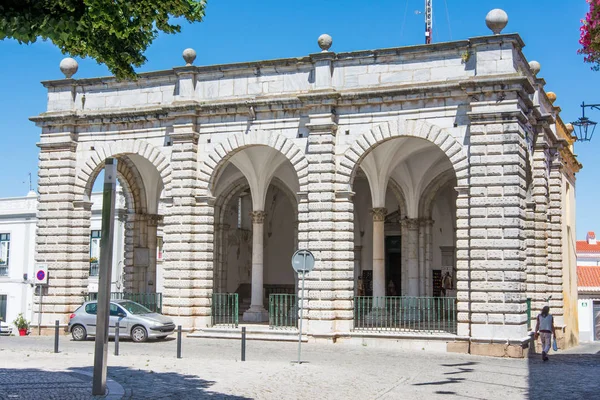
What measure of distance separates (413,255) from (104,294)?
18.3 metres

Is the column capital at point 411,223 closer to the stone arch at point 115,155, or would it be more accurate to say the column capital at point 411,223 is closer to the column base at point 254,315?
the column base at point 254,315

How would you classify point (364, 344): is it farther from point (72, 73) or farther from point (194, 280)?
point (72, 73)

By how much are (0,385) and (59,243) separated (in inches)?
494

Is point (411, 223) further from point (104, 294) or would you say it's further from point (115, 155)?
point (104, 294)

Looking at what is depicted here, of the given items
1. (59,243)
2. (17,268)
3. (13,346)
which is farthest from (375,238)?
(17,268)

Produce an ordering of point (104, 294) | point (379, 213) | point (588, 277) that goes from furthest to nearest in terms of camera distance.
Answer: point (588, 277), point (379, 213), point (104, 294)

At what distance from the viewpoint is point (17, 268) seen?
4059cm

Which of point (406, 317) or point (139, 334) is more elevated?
point (406, 317)

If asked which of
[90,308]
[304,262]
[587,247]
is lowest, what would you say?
[90,308]

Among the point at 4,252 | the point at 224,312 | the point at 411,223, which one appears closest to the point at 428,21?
the point at 411,223

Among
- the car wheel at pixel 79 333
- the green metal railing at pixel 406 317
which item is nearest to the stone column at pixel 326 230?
the green metal railing at pixel 406 317

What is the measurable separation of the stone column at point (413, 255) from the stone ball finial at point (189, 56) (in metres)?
10.2

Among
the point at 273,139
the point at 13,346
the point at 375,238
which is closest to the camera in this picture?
the point at 13,346

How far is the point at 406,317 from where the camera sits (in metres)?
22.3
